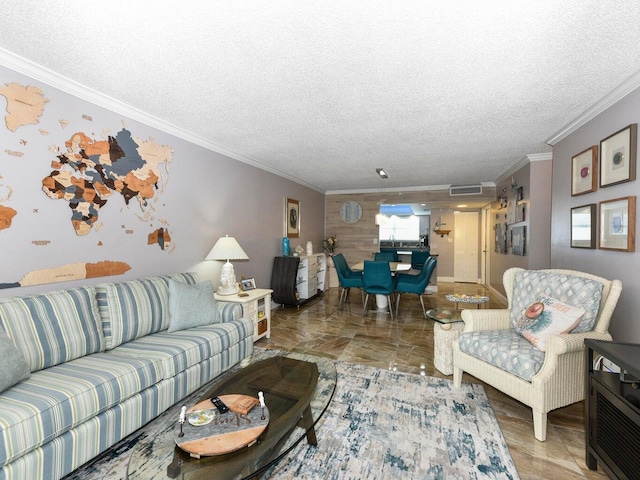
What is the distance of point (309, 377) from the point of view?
6.33 ft

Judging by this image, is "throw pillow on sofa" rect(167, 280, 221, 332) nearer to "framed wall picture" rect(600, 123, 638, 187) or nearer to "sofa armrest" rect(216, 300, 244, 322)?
"sofa armrest" rect(216, 300, 244, 322)

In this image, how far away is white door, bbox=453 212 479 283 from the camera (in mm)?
8250

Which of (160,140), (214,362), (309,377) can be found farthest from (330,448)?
(160,140)

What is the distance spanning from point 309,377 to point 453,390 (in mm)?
1327

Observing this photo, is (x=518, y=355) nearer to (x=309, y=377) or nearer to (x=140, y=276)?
(x=309, y=377)

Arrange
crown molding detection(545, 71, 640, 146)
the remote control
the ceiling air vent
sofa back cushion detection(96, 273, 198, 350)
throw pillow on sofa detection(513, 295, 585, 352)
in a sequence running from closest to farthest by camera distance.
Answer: the remote control → throw pillow on sofa detection(513, 295, 585, 352) → crown molding detection(545, 71, 640, 146) → sofa back cushion detection(96, 273, 198, 350) → the ceiling air vent

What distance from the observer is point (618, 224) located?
236cm

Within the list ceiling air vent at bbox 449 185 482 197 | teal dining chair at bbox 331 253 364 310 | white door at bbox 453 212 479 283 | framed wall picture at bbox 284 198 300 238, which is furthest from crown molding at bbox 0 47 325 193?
white door at bbox 453 212 479 283

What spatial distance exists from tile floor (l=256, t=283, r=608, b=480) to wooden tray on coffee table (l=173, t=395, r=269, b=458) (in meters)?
1.43

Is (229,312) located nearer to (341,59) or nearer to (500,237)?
(341,59)

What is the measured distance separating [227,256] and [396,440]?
97.5 inches

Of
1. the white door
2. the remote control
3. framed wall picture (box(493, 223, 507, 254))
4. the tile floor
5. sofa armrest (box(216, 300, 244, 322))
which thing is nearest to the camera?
the remote control

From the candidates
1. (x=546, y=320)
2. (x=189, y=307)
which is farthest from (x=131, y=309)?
(x=546, y=320)

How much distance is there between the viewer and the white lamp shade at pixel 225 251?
11.4 feet
